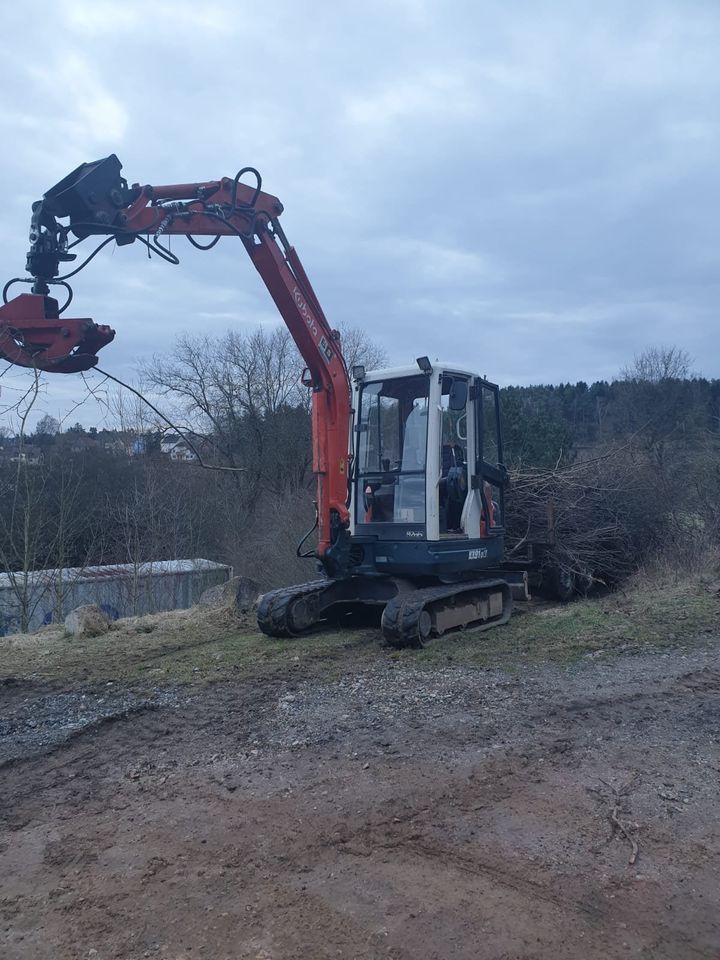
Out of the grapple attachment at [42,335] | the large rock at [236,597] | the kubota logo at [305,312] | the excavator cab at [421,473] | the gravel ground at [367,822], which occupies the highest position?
the kubota logo at [305,312]

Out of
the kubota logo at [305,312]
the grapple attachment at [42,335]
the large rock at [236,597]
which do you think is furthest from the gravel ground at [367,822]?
the large rock at [236,597]

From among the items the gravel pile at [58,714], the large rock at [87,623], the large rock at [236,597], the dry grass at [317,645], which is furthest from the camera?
the large rock at [236,597]

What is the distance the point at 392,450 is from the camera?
9.88 metres

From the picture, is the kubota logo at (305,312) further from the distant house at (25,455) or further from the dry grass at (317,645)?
the distant house at (25,455)

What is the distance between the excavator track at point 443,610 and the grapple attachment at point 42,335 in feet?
12.7

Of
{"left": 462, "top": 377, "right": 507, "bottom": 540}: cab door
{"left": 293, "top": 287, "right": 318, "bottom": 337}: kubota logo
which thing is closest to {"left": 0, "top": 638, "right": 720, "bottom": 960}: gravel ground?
{"left": 462, "top": 377, "right": 507, "bottom": 540}: cab door

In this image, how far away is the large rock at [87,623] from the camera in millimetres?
10248

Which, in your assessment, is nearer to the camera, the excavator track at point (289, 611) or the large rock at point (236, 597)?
the excavator track at point (289, 611)

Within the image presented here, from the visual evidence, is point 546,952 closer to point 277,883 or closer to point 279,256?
point 277,883

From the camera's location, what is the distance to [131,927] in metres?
3.46

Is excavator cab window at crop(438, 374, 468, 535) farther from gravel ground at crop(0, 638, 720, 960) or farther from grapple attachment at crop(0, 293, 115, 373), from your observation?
grapple attachment at crop(0, 293, 115, 373)

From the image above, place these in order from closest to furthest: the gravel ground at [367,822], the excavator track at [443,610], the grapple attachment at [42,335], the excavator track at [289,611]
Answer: the gravel ground at [367,822] < the grapple attachment at [42,335] < the excavator track at [443,610] < the excavator track at [289,611]

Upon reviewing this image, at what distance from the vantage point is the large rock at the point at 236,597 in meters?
11.5

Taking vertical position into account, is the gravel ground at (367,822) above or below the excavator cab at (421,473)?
below
